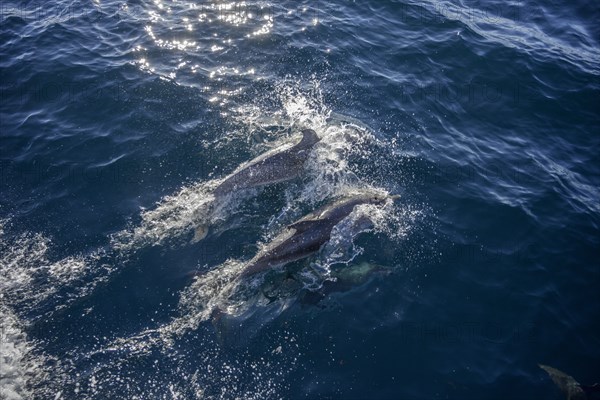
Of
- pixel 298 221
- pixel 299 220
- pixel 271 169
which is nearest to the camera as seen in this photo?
pixel 298 221

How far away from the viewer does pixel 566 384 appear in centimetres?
867

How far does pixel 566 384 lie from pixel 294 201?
8.20 metres

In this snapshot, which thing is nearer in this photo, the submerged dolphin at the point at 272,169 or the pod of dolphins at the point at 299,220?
the pod of dolphins at the point at 299,220

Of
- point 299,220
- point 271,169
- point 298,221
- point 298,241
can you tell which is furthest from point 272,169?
point 298,241

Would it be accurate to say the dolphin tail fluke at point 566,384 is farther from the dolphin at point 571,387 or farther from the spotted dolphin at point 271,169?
the spotted dolphin at point 271,169

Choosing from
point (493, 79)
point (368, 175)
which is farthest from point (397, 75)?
point (368, 175)

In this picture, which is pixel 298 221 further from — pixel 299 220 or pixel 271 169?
pixel 271 169

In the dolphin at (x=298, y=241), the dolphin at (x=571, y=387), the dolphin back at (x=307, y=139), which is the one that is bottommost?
the dolphin at (x=571, y=387)

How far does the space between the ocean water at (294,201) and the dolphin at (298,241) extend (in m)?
0.33

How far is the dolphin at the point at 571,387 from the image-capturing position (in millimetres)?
8477

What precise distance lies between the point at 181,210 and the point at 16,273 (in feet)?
14.3

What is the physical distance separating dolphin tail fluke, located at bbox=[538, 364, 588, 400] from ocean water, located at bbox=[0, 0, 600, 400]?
24 cm

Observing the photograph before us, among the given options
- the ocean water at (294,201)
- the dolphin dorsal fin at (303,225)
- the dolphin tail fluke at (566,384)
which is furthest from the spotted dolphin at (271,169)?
the dolphin tail fluke at (566,384)

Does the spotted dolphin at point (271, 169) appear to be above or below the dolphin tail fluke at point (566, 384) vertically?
above
